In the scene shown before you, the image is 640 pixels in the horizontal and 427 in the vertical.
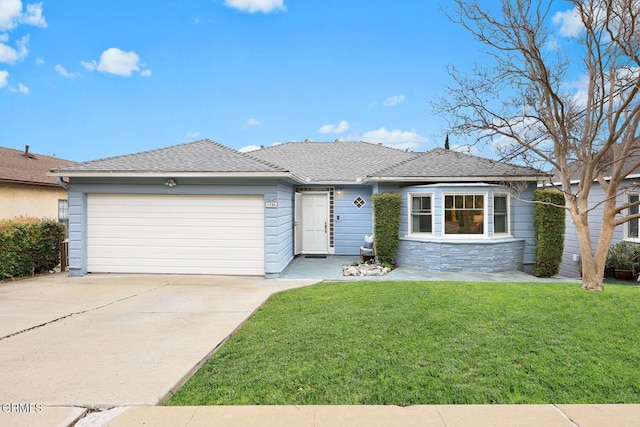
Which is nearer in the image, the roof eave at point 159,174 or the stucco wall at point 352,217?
the roof eave at point 159,174

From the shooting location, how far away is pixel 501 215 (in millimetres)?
10414

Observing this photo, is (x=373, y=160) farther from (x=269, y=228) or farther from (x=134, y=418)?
(x=134, y=418)

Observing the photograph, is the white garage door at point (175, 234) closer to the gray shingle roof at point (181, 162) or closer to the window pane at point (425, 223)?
the gray shingle roof at point (181, 162)

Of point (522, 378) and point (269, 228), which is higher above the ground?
point (269, 228)

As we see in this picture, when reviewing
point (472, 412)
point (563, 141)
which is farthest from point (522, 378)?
point (563, 141)

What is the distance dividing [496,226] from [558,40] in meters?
4.96

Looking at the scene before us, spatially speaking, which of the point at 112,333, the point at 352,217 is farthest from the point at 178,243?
the point at 352,217

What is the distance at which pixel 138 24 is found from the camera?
13.2 meters

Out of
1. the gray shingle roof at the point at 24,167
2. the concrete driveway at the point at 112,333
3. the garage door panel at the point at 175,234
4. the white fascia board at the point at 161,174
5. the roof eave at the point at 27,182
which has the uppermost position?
the gray shingle roof at the point at 24,167

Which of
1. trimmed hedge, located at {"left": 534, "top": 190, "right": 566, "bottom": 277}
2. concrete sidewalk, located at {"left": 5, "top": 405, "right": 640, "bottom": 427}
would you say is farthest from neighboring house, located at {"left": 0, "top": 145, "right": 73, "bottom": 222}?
trimmed hedge, located at {"left": 534, "top": 190, "right": 566, "bottom": 277}

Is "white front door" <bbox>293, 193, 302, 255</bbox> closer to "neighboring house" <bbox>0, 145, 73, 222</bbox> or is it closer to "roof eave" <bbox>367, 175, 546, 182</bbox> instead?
"roof eave" <bbox>367, 175, 546, 182</bbox>

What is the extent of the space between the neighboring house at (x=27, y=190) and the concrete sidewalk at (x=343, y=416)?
39.4ft

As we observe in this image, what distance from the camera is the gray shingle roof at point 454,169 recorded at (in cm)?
1026

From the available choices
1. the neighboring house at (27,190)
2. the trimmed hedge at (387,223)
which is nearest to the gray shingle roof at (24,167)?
the neighboring house at (27,190)
